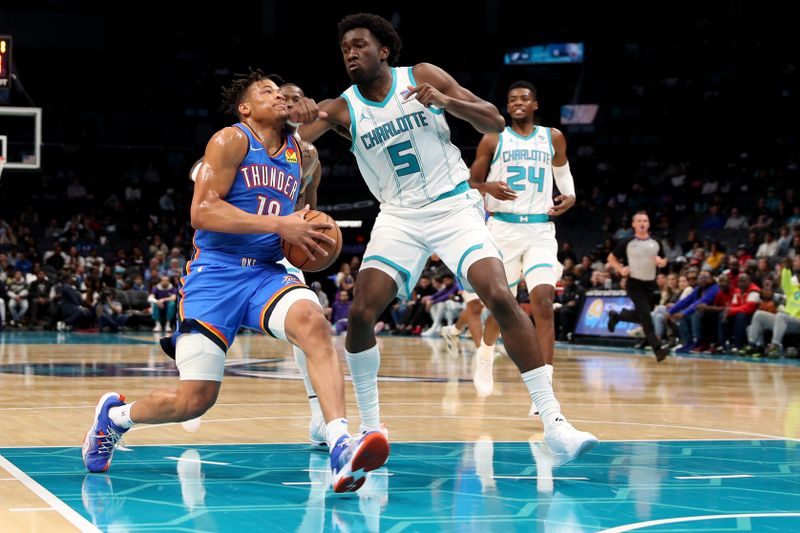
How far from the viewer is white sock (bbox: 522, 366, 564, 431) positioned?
5496 millimetres

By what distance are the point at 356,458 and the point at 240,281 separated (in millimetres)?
1148

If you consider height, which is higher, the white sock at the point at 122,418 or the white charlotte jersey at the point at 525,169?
the white charlotte jersey at the point at 525,169

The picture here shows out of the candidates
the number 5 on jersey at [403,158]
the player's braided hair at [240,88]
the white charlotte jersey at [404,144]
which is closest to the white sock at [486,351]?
the white charlotte jersey at [404,144]

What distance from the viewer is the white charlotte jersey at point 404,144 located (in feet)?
19.5

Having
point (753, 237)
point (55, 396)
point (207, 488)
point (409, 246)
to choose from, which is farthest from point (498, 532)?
point (753, 237)

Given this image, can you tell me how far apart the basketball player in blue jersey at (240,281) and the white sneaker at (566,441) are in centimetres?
116

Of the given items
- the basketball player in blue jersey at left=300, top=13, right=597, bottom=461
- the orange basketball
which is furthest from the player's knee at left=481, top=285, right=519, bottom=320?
the orange basketball

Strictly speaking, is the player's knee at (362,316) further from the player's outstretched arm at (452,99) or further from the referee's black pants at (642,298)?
the referee's black pants at (642,298)

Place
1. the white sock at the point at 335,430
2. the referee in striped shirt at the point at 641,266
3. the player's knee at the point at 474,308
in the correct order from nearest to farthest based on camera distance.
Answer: the white sock at the point at 335,430 < the player's knee at the point at 474,308 < the referee in striped shirt at the point at 641,266

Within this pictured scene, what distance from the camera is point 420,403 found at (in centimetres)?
882

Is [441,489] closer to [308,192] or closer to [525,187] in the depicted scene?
[308,192]

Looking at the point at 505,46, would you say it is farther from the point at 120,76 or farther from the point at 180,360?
the point at 180,360

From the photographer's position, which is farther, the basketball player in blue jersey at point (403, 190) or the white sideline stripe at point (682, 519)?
the basketball player in blue jersey at point (403, 190)

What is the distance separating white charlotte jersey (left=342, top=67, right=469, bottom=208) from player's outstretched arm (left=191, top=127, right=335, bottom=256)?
961 millimetres
